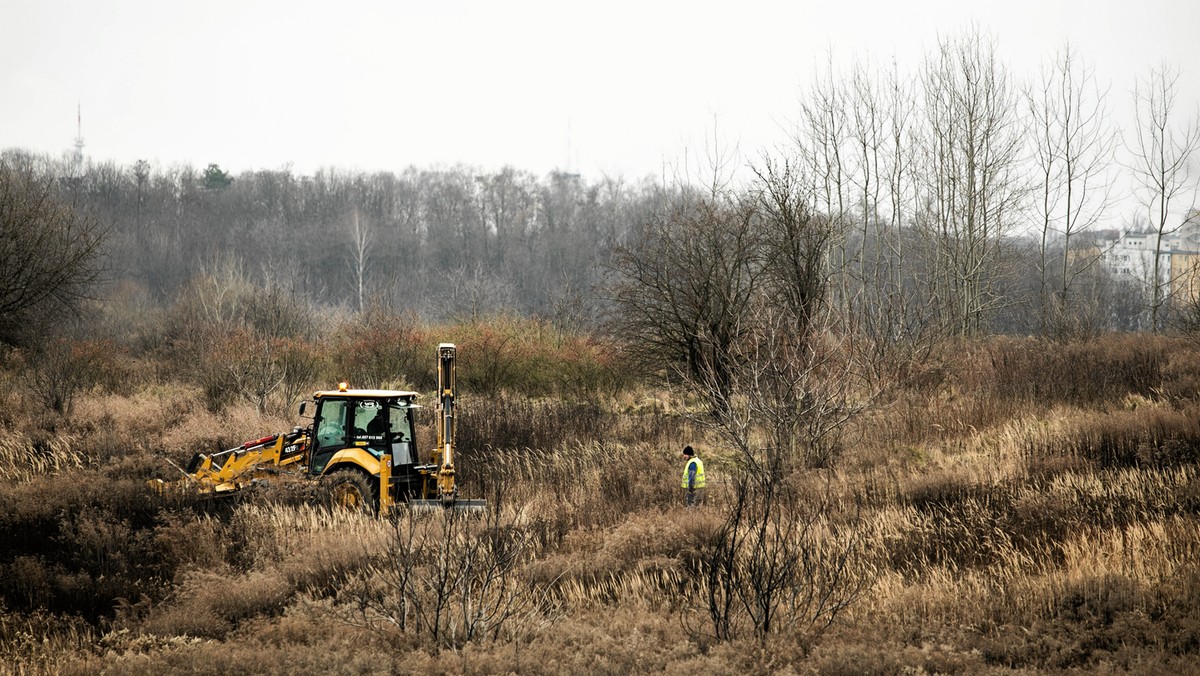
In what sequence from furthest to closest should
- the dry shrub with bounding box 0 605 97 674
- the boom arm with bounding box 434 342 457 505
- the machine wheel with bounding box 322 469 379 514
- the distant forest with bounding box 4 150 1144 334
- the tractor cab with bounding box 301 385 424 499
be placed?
1. the distant forest with bounding box 4 150 1144 334
2. the tractor cab with bounding box 301 385 424 499
3. the boom arm with bounding box 434 342 457 505
4. the machine wheel with bounding box 322 469 379 514
5. the dry shrub with bounding box 0 605 97 674

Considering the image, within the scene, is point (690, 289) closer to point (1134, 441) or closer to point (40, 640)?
point (1134, 441)

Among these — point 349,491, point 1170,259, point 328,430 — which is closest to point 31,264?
point 328,430

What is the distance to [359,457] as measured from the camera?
13352mm

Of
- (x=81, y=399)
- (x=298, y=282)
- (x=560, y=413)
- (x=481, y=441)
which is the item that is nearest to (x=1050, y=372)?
(x=560, y=413)

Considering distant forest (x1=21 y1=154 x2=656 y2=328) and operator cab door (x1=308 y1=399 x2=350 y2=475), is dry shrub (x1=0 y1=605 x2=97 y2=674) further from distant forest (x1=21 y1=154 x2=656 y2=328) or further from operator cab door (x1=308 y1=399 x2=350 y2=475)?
distant forest (x1=21 y1=154 x2=656 y2=328)

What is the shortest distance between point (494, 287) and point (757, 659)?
5451cm

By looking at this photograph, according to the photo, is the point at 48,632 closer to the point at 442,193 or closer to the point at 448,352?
the point at 448,352

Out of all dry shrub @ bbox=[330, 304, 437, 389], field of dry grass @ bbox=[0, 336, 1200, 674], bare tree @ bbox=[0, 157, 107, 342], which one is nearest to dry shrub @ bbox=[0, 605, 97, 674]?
field of dry grass @ bbox=[0, 336, 1200, 674]

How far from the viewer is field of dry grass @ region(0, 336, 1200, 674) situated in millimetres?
7824

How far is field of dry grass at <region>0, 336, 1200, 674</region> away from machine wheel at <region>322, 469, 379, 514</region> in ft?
1.41

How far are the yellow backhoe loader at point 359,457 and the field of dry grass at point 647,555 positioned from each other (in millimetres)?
605

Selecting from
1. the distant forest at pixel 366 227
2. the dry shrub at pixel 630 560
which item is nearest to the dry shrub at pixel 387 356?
the dry shrub at pixel 630 560

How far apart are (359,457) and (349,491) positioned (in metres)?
0.49

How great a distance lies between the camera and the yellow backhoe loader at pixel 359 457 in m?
13.1
